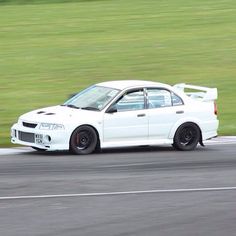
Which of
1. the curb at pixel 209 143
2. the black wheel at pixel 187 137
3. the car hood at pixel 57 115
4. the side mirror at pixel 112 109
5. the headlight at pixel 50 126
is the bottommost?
the curb at pixel 209 143

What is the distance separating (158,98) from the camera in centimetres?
1845

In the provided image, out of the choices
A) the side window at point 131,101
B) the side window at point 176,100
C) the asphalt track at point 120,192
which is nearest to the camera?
the asphalt track at point 120,192

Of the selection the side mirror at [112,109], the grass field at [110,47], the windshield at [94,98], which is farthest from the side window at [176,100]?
the grass field at [110,47]

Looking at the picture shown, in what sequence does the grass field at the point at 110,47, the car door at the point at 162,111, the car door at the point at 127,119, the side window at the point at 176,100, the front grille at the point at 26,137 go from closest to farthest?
the front grille at the point at 26,137 < the car door at the point at 127,119 < the car door at the point at 162,111 < the side window at the point at 176,100 < the grass field at the point at 110,47

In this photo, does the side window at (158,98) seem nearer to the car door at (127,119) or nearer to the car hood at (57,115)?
the car door at (127,119)

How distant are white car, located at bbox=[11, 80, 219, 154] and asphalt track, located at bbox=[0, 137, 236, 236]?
0.29 meters

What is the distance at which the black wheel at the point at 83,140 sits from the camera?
17375 millimetres

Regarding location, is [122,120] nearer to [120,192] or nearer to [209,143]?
[209,143]

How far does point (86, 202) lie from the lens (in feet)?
41.4

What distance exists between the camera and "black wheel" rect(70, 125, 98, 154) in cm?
1738

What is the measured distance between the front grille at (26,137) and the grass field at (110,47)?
245cm

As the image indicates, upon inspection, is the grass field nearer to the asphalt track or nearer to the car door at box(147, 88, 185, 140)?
the car door at box(147, 88, 185, 140)

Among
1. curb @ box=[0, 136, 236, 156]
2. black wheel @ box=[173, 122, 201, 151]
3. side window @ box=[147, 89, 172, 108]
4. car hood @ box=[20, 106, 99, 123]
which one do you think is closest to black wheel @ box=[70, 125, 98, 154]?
car hood @ box=[20, 106, 99, 123]

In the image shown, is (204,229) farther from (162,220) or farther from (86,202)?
(86,202)
